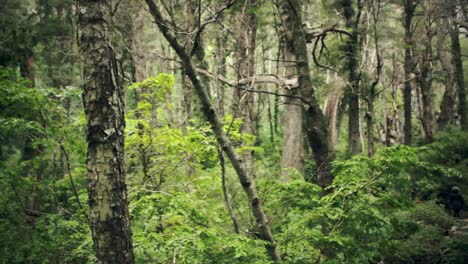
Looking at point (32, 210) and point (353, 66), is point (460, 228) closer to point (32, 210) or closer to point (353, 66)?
point (353, 66)

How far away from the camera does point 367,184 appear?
17.0 ft

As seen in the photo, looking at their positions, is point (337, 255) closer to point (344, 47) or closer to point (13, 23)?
point (344, 47)

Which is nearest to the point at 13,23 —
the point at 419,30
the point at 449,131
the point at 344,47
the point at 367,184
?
the point at 344,47

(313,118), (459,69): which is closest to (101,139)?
(313,118)

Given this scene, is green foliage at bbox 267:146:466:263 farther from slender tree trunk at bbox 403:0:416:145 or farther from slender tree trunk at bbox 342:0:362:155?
slender tree trunk at bbox 403:0:416:145

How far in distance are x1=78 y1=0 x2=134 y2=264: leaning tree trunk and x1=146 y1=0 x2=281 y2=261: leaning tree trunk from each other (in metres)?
0.72

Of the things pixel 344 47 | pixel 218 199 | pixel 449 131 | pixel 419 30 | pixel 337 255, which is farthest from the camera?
pixel 419 30

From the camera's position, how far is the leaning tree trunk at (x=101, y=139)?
338 centimetres

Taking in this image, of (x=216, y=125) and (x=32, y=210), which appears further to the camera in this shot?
(x=32, y=210)

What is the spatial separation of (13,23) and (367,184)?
1082cm

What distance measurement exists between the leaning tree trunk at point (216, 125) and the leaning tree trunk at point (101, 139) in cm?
72

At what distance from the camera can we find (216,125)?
4645 mm

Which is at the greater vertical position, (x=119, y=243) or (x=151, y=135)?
(x=151, y=135)

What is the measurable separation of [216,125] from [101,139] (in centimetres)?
152
